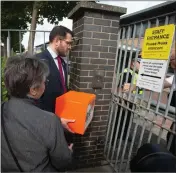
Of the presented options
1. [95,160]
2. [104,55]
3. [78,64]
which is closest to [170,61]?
[104,55]

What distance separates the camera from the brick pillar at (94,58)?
109 inches

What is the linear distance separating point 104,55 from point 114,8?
640 millimetres

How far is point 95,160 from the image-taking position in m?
3.29

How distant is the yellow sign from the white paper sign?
0.06 metres

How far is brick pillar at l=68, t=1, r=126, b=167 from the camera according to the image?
2.78 metres

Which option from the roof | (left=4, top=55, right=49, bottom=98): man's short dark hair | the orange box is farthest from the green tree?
(left=4, top=55, right=49, bottom=98): man's short dark hair

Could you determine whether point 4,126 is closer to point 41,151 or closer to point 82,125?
point 41,151

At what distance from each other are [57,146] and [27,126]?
11.1 inches

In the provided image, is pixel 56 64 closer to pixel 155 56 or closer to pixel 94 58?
pixel 94 58

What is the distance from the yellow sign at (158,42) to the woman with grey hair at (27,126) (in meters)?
1.22

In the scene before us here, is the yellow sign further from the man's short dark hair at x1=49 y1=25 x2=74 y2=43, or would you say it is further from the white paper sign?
the man's short dark hair at x1=49 y1=25 x2=74 y2=43

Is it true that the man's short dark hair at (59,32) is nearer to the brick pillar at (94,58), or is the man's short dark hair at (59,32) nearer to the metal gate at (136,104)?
the brick pillar at (94,58)

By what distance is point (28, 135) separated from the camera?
57.2 inches

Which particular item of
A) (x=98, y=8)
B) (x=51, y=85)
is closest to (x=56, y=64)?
(x=51, y=85)
